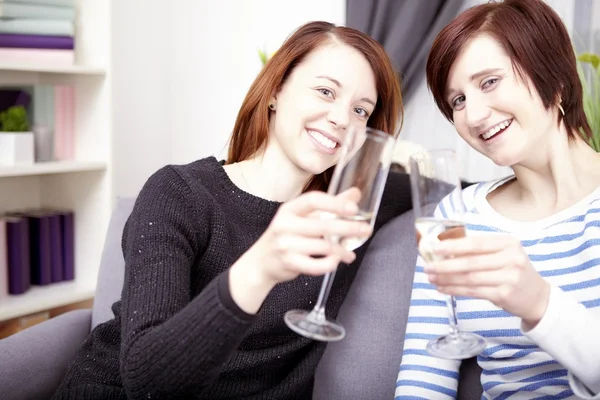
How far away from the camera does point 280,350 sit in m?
1.53

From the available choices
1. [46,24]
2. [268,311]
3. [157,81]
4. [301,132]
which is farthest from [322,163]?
[157,81]

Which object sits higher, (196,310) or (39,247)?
(196,310)

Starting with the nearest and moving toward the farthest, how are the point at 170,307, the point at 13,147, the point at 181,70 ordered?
the point at 170,307
the point at 13,147
the point at 181,70

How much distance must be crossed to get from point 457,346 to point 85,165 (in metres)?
2.22

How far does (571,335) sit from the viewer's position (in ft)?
3.53

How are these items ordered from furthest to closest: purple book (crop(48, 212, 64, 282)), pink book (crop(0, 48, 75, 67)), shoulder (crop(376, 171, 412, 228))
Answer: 1. purple book (crop(48, 212, 64, 282))
2. pink book (crop(0, 48, 75, 67))
3. shoulder (crop(376, 171, 412, 228))

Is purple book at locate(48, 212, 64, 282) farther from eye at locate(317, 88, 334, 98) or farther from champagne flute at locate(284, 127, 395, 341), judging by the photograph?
champagne flute at locate(284, 127, 395, 341)

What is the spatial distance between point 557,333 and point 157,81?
315 centimetres

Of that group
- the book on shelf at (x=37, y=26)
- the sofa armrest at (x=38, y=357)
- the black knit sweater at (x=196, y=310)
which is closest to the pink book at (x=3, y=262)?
the book on shelf at (x=37, y=26)

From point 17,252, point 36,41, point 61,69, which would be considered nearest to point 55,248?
point 17,252

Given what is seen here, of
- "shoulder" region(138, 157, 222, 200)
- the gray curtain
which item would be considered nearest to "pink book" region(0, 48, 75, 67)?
the gray curtain

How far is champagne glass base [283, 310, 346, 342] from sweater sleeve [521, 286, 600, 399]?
0.34m

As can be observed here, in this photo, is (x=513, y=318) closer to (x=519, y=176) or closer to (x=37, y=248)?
(x=519, y=176)

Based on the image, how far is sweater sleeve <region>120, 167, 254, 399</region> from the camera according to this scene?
3.33 ft
